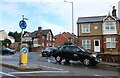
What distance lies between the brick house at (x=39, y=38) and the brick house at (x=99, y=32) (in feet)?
129

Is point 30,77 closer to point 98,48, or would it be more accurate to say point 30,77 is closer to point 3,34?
point 98,48

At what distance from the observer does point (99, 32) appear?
49.3 m

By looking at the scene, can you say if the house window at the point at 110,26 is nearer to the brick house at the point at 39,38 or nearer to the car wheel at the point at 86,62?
the car wheel at the point at 86,62

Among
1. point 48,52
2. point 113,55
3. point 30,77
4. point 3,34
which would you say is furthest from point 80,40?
point 3,34

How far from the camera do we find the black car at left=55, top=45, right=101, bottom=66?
23.6 m

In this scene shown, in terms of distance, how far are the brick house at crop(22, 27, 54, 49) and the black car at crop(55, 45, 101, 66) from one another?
2408 inches

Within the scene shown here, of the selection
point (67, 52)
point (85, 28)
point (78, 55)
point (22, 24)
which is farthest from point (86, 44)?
point (22, 24)

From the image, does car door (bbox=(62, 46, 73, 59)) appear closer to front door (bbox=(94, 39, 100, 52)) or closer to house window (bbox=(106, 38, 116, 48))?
front door (bbox=(94, 39, 100, 52))

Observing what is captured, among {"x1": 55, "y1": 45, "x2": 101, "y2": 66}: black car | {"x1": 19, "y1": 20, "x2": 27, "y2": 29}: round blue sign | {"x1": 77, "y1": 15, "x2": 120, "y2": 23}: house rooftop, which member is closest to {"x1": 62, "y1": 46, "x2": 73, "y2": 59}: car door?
{"x1": 55, "y1": 45, "x2": 101, "y2": 66}: black car

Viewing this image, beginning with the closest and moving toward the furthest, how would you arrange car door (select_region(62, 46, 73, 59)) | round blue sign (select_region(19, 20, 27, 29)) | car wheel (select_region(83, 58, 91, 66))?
1. round blue sign (select_region(19, 20, 27, 29))
2. car wheel (select_region(83, 58, 91, 66))
3. car door (select_region(62, 46, 73, 59))

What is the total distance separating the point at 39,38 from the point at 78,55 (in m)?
64.8

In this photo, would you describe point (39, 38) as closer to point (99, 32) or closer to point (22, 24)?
point (99, 32)

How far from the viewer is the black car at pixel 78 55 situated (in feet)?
77.5

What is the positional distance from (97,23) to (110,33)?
2.97m
